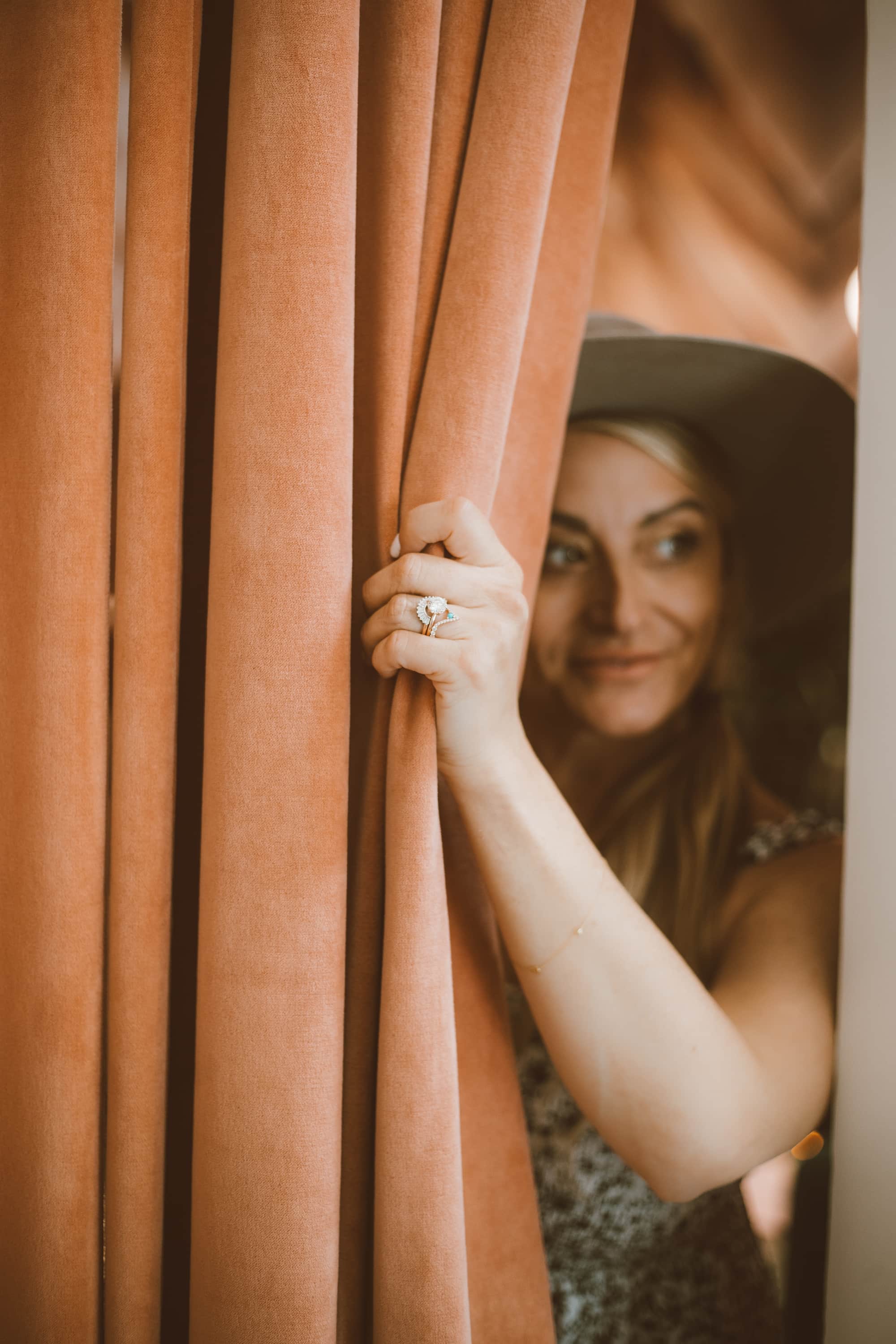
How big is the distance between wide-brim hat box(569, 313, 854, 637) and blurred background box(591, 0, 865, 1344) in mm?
108

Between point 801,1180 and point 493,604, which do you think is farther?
point 801,1180

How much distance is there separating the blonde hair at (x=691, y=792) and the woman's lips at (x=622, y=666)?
0.40ft

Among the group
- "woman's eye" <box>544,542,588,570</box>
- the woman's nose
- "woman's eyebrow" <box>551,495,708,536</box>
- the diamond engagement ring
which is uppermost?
"woman's eyebrow" <box>551,495,708,536</box>

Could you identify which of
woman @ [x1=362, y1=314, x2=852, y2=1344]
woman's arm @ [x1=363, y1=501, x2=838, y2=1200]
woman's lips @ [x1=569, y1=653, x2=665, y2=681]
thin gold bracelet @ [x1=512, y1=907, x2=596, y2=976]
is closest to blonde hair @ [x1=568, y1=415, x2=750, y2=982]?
woman @ [x1=362, y1=314, x2=852, y2=1344]

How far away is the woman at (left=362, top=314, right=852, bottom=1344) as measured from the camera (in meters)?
0.49

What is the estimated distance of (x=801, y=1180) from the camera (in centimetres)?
101

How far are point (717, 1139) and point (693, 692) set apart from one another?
2.30 feet

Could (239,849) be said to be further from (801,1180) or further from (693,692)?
(801,1180)

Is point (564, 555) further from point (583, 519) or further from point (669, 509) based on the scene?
point (669, 509)

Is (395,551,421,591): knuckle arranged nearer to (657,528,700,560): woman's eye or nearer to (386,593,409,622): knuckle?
(386,593,409,622): knuckle

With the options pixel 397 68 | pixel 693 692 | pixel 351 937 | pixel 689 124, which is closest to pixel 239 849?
pixel 351 937

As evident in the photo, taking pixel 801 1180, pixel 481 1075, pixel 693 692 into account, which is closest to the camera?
pixel 481 1075

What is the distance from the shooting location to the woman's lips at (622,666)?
1062 millimetres

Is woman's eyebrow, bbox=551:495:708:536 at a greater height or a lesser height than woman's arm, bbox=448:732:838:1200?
greater
